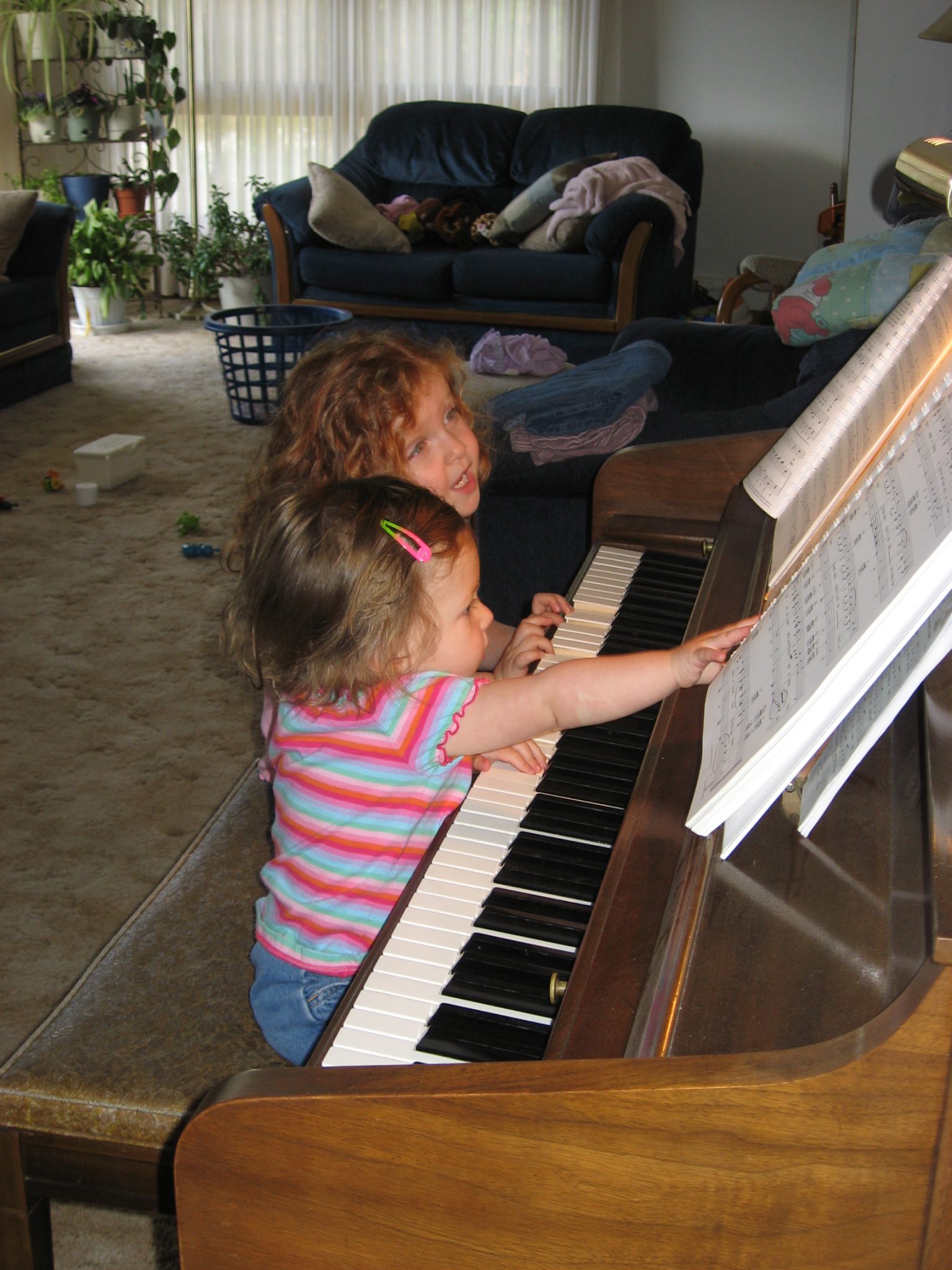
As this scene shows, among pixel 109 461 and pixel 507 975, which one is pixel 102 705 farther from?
pixel 507 975

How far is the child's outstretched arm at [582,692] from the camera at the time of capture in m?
1.04

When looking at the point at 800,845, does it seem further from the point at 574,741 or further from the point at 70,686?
the point at 70,686

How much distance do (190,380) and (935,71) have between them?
11.1 ft

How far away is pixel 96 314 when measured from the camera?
256 inches

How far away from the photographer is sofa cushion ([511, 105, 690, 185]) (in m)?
5.90

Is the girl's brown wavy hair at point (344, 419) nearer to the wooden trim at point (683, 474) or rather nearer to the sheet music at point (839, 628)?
the wooden trim at point (683, 474)

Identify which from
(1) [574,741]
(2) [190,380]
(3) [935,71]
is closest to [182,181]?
(2) [190,380]

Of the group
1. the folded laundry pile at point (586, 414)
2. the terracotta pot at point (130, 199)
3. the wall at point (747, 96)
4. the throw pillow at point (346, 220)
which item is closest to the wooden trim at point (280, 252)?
the throw pillow at point (346, 220)

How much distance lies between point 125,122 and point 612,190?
3083mm

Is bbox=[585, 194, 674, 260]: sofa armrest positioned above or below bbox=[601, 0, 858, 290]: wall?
below

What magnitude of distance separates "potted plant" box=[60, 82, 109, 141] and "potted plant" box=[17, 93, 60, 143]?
68 millimetres

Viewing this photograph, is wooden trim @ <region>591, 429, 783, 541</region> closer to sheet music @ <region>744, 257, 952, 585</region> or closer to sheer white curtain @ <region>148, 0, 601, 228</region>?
sheet music @ <region>744, 257, 952, 585</region>

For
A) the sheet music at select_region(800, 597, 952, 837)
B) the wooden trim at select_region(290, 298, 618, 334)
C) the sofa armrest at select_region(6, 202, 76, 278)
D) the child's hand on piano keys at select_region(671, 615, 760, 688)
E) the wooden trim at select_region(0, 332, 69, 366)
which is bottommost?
the wooden trim at select_region(0, 332, 69, 366)

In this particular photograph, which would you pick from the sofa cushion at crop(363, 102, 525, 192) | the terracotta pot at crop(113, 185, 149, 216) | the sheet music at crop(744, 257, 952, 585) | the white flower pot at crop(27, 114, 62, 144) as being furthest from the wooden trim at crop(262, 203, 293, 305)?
the sheet music at crop(744, 257, 952, 585)
